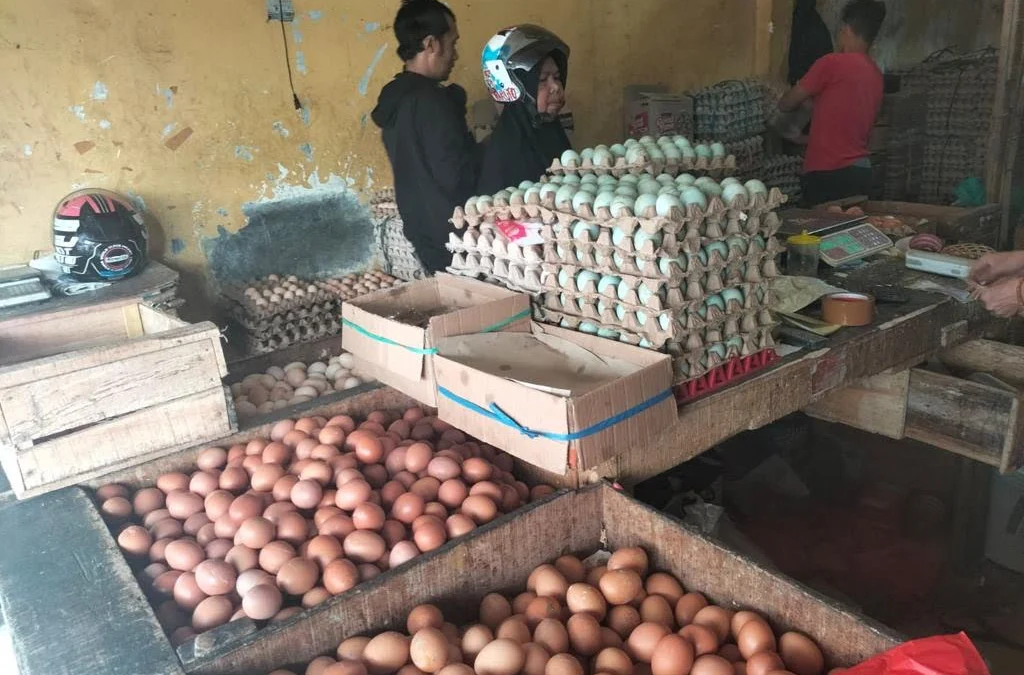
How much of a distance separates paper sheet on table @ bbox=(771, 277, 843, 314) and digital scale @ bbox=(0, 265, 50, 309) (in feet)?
9.78

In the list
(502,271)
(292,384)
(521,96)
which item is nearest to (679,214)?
(502,271)

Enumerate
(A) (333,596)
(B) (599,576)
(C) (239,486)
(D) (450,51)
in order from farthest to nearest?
(D) (450,51)
(C) (239,486)
(B) (599,576)
(A) (333,596)

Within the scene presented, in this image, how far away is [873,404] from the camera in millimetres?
3016

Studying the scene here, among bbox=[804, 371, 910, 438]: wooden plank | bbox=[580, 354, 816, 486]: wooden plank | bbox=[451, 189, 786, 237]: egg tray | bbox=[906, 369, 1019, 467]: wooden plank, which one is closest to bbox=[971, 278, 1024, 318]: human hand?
bbox=[906, 369, 1019, 467]: wooden plank

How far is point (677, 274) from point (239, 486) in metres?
1.32

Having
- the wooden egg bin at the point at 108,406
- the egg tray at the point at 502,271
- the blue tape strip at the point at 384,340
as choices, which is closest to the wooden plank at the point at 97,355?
the wooden egg bin at the point at 108,406

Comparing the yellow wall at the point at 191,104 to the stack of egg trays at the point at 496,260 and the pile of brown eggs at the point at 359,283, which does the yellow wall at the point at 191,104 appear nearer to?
the pile of brown eggs at the point at 359,283

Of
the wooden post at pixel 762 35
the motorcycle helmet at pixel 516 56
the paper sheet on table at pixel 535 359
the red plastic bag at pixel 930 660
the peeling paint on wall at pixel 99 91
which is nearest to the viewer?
the red plastic bag at pixel 930 660

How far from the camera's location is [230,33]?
421cm

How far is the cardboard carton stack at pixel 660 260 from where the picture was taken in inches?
78.1

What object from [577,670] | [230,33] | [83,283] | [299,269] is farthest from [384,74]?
[577,670]

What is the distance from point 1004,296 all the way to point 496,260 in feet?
5.64

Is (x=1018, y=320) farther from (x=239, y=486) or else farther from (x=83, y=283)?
(x=83, y=283)

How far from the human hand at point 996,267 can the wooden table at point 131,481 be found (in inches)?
5.0
